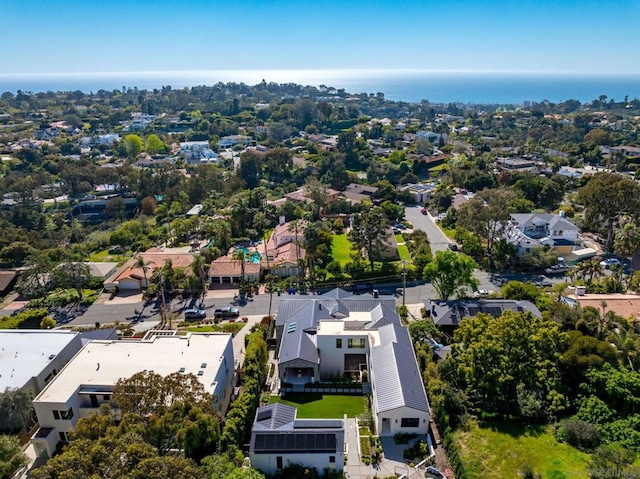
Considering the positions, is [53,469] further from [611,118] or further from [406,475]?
[611,118]

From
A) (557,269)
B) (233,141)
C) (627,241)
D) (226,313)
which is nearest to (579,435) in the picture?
(627,241)

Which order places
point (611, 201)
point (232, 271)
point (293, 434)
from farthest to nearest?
point (611, 201) → point (232, 271) → point (293, 434)

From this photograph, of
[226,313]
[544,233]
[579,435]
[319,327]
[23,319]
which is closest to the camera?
[579,435]

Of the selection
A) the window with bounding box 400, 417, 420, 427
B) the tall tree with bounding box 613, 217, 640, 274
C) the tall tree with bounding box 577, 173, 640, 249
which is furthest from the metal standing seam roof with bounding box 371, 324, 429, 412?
the tall tree with bounding box 577, 173, 640, 249

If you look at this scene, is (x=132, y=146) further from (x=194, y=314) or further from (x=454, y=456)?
(x=454, y=456)

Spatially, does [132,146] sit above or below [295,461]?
above
